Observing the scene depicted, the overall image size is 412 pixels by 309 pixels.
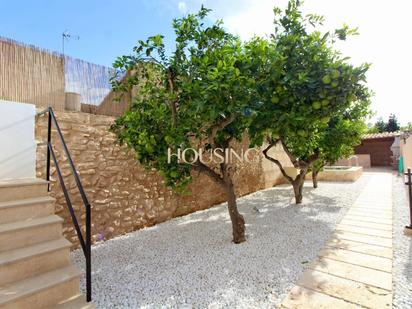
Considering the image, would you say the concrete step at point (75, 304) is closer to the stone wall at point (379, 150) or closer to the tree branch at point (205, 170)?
the tree branch at point (205, 170)

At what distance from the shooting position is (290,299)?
2.70 metres

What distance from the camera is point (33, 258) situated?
2.50m

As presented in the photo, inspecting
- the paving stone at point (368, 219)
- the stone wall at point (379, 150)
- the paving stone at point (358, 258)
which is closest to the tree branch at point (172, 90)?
the paving stone at point (358, 258)

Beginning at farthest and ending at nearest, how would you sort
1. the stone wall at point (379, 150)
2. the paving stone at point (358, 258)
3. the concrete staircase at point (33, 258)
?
the stone wall at point (379, 150)
the paving stone at point (358, 258)
the concrete staircase at point (33, 258)

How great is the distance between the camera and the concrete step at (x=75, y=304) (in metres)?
2.37

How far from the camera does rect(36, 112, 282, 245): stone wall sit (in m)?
4.45

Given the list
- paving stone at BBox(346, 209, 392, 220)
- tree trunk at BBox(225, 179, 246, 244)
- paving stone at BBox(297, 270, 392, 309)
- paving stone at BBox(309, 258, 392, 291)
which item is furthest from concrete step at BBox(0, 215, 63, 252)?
paving stone at BBox(346, 209, 392, 220)

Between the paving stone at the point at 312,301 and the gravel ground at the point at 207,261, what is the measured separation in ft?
0.36

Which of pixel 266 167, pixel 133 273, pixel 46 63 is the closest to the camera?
pixel 133 273

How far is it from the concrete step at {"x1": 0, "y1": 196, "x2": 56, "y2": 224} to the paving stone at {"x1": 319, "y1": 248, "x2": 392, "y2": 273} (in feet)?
13.9

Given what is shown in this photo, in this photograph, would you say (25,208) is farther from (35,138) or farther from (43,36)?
(43,36)

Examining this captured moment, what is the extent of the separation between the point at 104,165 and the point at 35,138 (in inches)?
52.5

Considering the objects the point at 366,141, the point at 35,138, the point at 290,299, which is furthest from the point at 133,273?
the point at 366,141

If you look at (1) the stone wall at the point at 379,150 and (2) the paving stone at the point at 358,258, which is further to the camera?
(1) the stone wall at the point at 379,150
